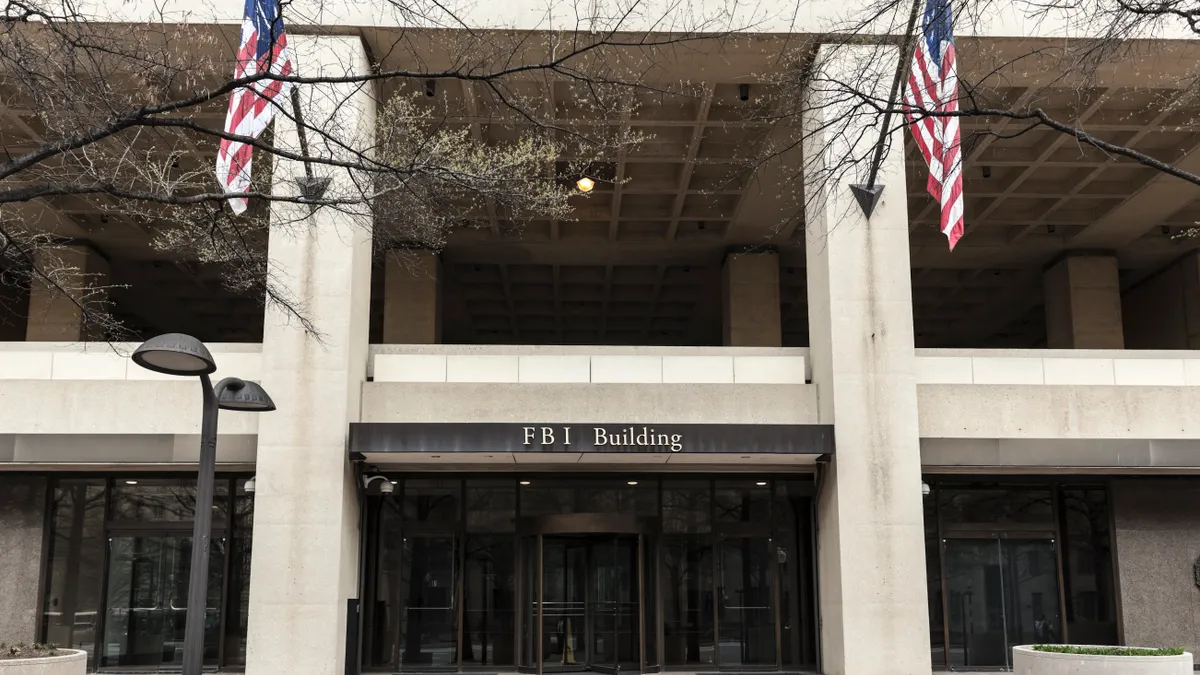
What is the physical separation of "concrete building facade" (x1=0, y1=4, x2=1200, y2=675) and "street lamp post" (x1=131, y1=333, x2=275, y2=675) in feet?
15.4

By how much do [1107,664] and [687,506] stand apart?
7.70 m

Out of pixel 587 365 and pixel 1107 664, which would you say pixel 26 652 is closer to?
pixel 587 365

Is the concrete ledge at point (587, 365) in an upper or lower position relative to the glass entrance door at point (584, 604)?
upper

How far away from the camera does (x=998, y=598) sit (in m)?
19.4

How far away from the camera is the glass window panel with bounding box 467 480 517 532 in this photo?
18.9m

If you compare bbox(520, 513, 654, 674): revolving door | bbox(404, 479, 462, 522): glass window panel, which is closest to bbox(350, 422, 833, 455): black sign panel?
bbox(520, 513, 654, 674): revolving door

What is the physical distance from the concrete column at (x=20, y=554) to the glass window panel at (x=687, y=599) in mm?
10535

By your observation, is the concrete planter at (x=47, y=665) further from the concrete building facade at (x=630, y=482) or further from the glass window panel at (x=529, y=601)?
the glass window panel at (x=529, y=601)

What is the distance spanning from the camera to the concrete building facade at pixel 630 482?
1608cm

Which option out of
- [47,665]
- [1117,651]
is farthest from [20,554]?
[1117,651]

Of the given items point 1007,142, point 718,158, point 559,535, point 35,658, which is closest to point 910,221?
point 1007,142

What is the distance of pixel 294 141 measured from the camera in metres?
16.6

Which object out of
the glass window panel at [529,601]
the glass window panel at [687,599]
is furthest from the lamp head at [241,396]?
the glass window panel at [687,599]

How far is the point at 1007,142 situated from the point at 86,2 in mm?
15927
